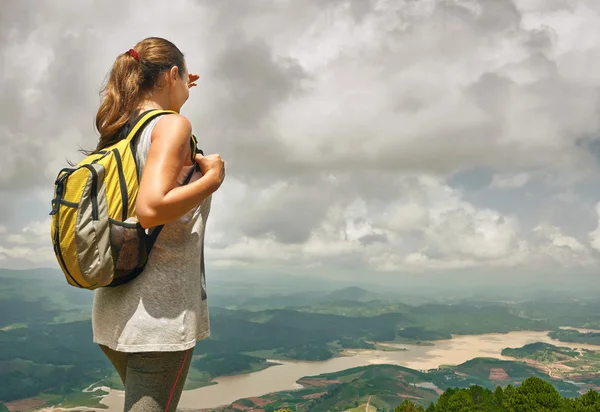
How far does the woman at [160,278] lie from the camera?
1512 millimetres

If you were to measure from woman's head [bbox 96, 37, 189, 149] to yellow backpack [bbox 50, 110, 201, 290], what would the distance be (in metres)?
0.23

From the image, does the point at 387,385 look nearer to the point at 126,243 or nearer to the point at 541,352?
the point at 541,352

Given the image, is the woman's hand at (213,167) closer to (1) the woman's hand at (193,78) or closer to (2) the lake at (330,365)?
(1) the woman's hand at (193,78)

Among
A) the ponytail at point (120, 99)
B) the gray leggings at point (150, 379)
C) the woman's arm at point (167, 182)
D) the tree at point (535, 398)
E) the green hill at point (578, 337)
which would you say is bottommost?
the green hill at point (578, 337)

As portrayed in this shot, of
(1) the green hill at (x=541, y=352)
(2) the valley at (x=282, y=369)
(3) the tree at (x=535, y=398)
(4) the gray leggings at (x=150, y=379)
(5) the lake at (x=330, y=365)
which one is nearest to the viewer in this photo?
(4) the gray leggings at (x=150, y=379)

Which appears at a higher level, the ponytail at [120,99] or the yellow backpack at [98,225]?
the ponytail at [120,99]

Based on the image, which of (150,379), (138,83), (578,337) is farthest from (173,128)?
(578,337)

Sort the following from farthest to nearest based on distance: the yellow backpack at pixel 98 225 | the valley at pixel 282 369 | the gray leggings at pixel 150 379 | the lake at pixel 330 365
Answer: the lake at pixel 330 365
the valley at pixel 282 369
the gray leggings at pixel 150 379
the yellow backpack at pixel 98 225

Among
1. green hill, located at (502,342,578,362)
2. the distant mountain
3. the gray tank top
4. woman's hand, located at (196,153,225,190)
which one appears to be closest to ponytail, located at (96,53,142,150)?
the gray tank top

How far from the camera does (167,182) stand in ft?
4.93

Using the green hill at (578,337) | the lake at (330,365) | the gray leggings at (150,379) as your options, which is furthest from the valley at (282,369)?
the gray leggings at (150,379)

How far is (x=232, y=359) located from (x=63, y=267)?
17029cm

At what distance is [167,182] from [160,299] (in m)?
0.39

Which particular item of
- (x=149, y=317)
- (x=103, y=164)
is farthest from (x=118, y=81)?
(x=149, y=317)
